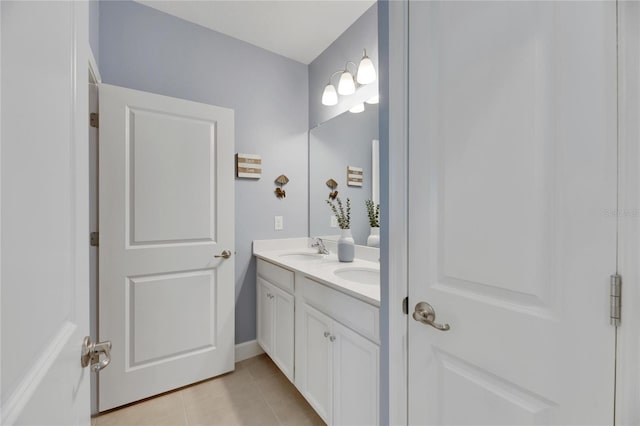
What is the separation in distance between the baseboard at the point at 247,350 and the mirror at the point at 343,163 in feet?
3.46

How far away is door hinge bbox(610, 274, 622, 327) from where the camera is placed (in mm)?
524

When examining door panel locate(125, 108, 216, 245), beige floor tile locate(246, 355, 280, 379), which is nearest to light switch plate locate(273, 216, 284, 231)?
door panel locate(125, 108, 216, 245)

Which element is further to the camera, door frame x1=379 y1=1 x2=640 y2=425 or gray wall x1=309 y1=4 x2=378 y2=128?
gray wall x1=309 y1=4 x2=378 y2=128

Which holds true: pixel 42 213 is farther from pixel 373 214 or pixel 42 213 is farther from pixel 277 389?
pixel 277 389

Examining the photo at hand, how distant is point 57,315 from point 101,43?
2.10 metres

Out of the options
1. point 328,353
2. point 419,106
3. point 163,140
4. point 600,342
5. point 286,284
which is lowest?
point 328,353

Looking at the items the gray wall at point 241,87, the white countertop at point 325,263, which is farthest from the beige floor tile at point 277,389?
the white countertop at point 325,263

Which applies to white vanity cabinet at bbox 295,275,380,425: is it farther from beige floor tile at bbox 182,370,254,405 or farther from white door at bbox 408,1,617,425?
beige floor tile at bbox 182,370,254,405

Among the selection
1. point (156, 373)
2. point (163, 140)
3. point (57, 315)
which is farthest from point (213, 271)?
point (57, 315)

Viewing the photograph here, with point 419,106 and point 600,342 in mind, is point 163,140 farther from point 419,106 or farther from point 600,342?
point 600,342

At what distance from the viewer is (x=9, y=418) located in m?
0.32

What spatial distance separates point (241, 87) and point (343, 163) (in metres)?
1.08

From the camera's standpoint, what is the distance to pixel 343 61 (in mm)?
2186

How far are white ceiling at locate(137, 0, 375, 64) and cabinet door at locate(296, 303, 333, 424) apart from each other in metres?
1.99
